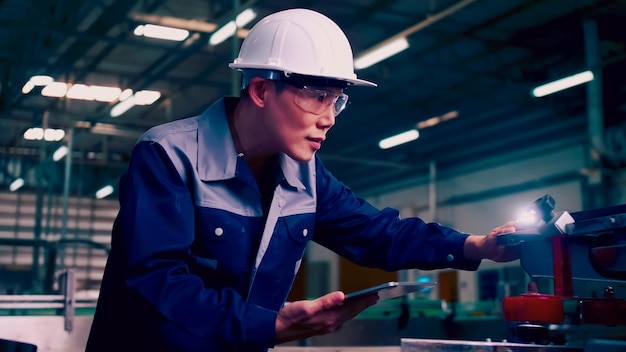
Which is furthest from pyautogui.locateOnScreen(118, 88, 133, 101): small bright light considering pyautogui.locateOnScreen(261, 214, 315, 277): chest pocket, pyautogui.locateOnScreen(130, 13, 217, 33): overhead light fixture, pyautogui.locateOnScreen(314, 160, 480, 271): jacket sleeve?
pyautogui.locateOnScreen(261, 214, 315, 277): chest pocket

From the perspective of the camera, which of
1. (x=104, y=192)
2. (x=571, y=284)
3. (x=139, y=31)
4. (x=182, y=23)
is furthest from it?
(x=104, y=192)

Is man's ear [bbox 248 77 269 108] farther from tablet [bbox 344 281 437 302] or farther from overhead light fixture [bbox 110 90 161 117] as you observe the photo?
overhead light fixture [bbox 110 90 161 117]

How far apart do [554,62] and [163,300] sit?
11127 millimetres

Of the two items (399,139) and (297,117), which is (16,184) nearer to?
(399,139)

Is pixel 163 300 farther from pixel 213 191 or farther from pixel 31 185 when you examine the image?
pixel 31 185

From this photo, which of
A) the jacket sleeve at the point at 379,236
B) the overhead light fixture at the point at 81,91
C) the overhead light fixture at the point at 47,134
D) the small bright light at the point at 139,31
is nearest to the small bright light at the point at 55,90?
the overhead light fixture at the point at 81,91

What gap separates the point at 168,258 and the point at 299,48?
0.53 meters

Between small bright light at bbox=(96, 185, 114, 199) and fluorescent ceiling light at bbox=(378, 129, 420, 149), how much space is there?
628 centimetres

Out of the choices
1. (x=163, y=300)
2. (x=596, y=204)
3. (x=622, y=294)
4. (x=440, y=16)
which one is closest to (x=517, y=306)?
(x=622, y=294)

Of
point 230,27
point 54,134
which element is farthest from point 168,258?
point 54,134

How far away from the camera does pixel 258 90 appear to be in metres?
1.64

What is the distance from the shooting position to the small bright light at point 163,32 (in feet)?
32.6

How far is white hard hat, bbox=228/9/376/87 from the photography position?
1633 millimetres

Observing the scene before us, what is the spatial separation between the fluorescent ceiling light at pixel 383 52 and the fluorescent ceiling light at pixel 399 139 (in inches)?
160
